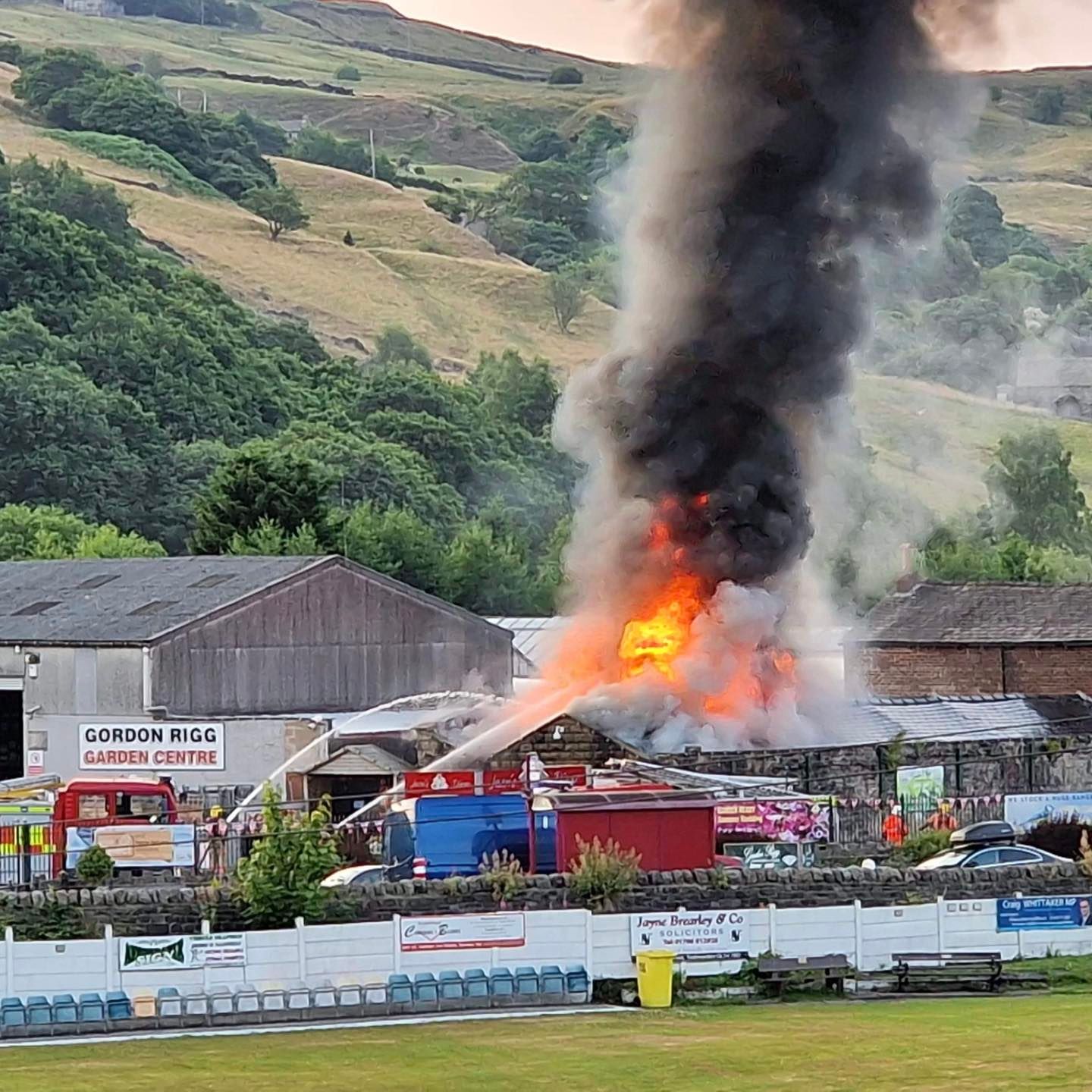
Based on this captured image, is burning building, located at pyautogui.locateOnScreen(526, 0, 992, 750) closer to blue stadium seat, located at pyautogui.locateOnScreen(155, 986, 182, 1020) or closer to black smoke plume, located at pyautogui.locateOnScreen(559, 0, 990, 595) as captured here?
black smoke plume, located at pyautogui.locateOnScreen(559, 0, 990, 595)

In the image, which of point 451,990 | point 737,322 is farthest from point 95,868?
point 737,322

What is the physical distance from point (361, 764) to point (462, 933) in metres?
23.2

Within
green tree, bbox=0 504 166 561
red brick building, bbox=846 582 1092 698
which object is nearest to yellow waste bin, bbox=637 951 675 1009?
red brick building, bbox=846 582 1092 698

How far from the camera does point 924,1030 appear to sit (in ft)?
114

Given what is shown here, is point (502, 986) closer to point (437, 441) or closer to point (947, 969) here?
point (947, 969)

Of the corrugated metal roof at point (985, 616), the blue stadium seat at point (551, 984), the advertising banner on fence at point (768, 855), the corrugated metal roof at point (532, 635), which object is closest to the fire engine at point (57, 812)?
the blue stadium seat at point (551, 984)

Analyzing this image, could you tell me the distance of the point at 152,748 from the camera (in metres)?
65.8

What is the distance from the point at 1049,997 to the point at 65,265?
170029 millimetres

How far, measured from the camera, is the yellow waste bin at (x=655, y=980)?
38.2 metres

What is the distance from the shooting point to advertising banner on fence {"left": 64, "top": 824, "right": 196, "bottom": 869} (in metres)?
48.2

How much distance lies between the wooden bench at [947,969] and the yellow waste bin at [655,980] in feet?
12.3

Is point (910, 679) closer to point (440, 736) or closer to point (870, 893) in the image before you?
point (440, 736)

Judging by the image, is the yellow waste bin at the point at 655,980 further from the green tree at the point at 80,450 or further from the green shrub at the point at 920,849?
the green tree at the point at 80,450

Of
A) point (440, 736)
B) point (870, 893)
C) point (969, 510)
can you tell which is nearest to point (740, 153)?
point (440, 736)
